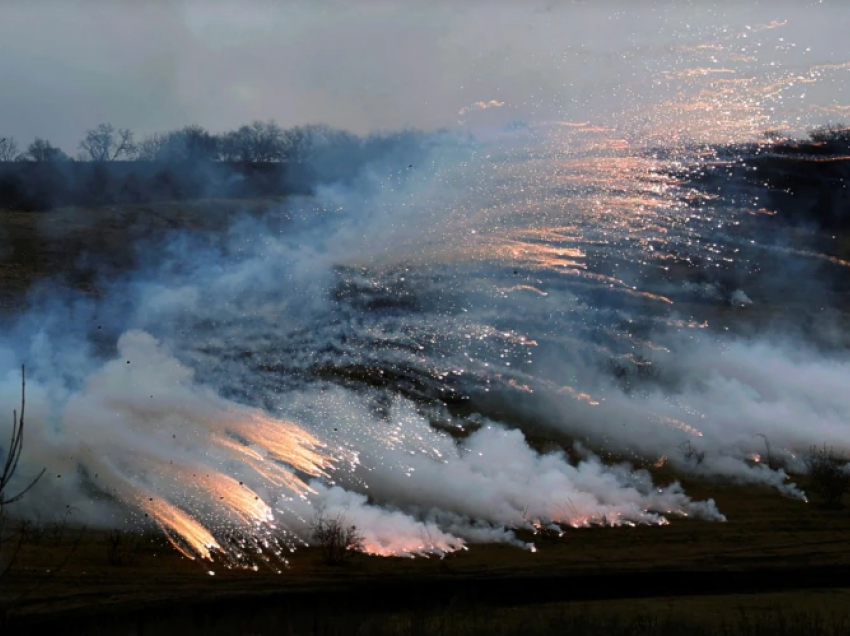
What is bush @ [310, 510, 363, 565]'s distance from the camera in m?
13.7

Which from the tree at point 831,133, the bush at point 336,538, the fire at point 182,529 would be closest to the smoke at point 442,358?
the fire at point 182,529

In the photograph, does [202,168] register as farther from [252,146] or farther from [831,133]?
[831,133]

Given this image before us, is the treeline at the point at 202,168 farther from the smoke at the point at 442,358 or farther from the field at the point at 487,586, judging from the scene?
the field at the point at 487,586

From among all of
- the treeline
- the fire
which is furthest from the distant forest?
the fire

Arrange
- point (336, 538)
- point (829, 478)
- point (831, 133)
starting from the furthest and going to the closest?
point (831, 133), point (829, 478), point (336, 538)

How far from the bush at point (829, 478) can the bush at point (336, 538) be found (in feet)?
32.4

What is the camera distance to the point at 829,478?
61.3 ft

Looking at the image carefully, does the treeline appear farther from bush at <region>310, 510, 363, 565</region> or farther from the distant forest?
bush at <region>310, 510, 363, 565</region>

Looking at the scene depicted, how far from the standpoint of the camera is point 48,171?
29.3 m

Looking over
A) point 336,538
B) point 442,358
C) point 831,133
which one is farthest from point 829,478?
point 831,133

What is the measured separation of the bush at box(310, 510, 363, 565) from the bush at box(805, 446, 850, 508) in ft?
32.4

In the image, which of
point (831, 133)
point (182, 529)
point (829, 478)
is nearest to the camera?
point (182, 529)

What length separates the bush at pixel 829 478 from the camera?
18.3 m

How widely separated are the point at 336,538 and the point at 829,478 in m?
10.7
